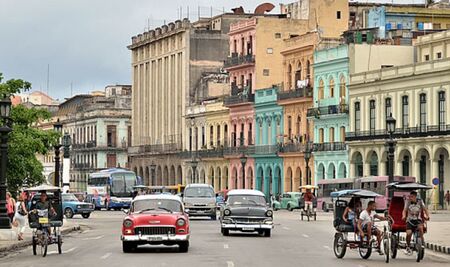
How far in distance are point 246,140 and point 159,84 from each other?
80.2 feet

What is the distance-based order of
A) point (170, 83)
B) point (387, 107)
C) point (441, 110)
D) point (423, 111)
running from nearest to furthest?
1. point (441, 110)
2. point (423, 111)
3. point (387, 107)
4. point (170, 83)

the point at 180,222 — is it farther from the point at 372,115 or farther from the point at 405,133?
the point at 372,115

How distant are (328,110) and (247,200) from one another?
52.0 m

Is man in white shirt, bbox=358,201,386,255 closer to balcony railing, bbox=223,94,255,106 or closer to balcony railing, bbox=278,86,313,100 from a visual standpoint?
balcony railing, bbox=278,86,313,100

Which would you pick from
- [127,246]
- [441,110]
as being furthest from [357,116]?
[127,246]

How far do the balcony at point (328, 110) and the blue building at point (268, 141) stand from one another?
7.34 metres

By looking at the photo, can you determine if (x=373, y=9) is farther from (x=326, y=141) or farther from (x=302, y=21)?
(x=326, y=141)

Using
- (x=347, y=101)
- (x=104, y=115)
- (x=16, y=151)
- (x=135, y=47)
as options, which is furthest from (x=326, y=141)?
(x=104, y=115)

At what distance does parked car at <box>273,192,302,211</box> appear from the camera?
92375 millimetres

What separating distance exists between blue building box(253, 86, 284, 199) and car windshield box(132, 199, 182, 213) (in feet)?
230

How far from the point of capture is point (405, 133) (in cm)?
8444

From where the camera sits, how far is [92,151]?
15850 cm

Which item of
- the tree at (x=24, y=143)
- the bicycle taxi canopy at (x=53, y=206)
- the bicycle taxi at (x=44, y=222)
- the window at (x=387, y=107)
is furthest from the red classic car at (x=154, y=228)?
the window at (x=387, y=107)

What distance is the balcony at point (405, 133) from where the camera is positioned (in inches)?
3164
